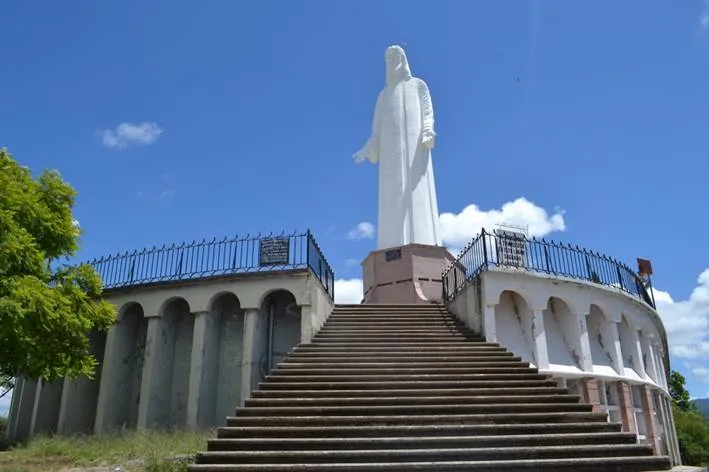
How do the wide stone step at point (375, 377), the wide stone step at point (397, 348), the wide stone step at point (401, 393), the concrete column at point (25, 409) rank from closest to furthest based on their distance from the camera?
1. the wide stone step at point (401, 393)
2. the wide stone step at point (375, 377)
3. the wide stone step at point (397, 348)
4. the concrete column at point (25, 409)

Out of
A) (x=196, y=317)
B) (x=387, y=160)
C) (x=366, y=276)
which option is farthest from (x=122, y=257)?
(x=387, y=160)

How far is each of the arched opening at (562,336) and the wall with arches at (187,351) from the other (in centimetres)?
591

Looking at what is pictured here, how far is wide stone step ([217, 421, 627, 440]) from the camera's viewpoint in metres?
8.92

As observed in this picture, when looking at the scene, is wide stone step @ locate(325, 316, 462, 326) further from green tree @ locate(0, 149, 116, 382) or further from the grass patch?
green tree @ locate(0, 149, 116, 382)

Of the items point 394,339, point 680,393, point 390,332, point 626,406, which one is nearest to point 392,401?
point 394,339

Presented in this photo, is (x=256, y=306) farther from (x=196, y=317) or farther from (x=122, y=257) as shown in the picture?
(x=122, y=257)

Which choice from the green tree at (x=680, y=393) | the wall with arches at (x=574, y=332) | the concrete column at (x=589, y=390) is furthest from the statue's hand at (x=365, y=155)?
the green tree at (x=680, y=393)

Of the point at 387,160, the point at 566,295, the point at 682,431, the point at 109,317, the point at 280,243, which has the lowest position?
the point at 682,431

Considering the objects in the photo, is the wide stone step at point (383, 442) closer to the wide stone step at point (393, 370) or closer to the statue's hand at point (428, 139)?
the wide stone step at point (393, 370)

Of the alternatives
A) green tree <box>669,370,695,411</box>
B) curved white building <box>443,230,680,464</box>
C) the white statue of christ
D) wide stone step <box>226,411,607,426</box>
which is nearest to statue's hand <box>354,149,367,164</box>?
the white statue of christ

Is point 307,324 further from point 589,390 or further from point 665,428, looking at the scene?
point 665,428

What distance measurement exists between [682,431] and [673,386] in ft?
48.0

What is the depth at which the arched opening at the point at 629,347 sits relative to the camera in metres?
16.6

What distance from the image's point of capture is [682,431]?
31734 millimetres
